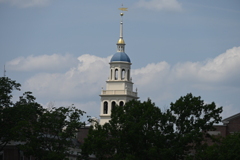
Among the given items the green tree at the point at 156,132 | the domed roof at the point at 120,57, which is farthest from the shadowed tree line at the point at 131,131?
the domed roof at the point at 120,57

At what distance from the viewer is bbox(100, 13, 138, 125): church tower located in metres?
181

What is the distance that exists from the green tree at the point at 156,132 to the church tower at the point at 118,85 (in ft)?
246

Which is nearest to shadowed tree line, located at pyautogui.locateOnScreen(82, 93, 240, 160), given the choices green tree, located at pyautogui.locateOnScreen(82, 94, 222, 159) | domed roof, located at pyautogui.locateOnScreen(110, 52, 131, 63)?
green tree, located at pyautogui.locateOnScreen(82, 94, 222, 159)

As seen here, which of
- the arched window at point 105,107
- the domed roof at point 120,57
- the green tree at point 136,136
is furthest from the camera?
the arched window at point 105,107

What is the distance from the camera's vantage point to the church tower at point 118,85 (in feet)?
593

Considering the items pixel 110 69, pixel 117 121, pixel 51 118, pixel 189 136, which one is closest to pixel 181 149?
pixel 189 136

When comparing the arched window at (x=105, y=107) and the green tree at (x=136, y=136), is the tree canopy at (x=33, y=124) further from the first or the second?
the arched window at (x=105, y=107)

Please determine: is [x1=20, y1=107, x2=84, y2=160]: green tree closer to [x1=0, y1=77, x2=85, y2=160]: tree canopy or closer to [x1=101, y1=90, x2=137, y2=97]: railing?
[x1=0, y1=77, x2=85, y2=160]: tree canopy

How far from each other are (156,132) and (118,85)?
80.2 metres

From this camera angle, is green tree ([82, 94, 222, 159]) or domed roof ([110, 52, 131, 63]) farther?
domed roof ([110, 52, 131, 63])

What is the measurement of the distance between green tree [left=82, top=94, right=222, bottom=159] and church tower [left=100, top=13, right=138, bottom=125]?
7507 centimetres

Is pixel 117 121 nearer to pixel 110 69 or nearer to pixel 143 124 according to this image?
pixel 143 124

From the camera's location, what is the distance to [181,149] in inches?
3974

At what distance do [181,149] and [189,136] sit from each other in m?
1.66
